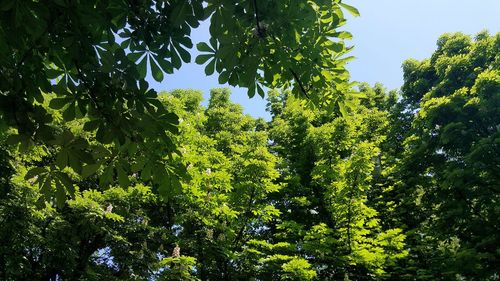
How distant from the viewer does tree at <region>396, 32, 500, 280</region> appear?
11.5m

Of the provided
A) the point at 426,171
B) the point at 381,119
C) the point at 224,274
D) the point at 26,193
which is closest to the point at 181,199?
the point at 224,274

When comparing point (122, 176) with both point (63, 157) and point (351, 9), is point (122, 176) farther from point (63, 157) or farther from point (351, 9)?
point (351, 9)

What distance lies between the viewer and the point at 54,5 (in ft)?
7.88

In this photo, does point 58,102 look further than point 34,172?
Yes

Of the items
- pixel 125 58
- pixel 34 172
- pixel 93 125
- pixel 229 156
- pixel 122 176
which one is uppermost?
pixel 229 156

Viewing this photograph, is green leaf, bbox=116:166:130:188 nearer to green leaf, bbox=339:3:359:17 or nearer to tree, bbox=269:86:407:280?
green leaf, bbox=339:3:359:17

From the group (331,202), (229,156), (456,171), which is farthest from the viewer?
(229,156)

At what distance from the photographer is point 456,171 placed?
11.7 metres

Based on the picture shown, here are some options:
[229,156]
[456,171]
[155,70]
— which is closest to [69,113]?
[155,70]

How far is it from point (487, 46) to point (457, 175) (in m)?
6.06

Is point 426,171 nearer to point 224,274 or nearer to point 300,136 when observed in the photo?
point 300,136

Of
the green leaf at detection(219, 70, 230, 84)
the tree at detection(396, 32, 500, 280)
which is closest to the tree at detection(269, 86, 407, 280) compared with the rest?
the tree at detection(396, 32, 500, 280)

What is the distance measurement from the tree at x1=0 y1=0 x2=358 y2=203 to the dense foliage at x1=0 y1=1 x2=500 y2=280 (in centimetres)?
1

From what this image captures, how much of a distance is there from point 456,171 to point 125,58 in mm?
11259
